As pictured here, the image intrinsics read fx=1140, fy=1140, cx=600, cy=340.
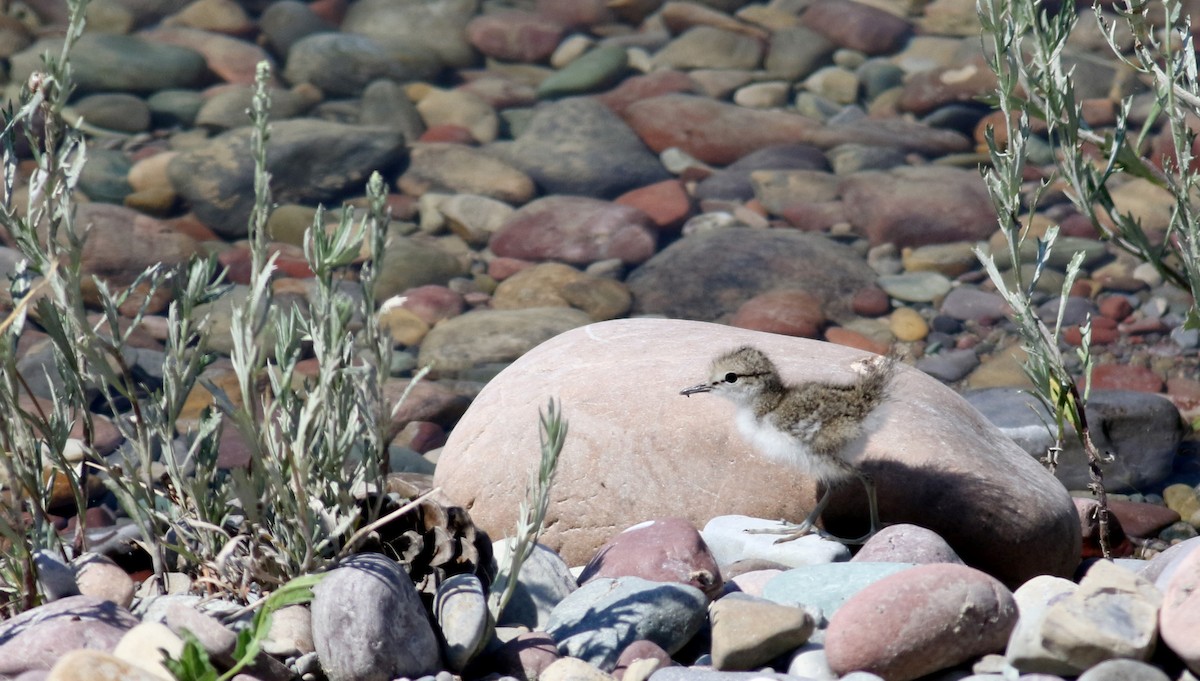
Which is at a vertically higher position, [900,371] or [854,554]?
[900,371]

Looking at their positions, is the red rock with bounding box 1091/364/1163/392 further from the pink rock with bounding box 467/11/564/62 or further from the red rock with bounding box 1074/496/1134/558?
the pink rock with bounding box 467/11/564/62

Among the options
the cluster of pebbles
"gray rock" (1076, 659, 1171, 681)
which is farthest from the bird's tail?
"gray rock" (1076, 659, 1171, 681)

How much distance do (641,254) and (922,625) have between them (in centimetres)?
723

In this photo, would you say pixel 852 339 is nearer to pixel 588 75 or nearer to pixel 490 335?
pixel 490 335

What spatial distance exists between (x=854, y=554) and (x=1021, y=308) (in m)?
1.29

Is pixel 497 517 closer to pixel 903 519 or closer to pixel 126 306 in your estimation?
pixel 903 519

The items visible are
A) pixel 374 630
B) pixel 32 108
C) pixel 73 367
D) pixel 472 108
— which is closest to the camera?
pixel 374 630

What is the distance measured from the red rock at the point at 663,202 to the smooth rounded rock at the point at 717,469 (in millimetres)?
5476

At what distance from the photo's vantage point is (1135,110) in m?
12.6

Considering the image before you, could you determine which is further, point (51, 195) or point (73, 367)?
point (73, 367)

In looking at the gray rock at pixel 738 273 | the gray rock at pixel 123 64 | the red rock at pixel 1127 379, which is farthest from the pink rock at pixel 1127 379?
the gray rock at pixel 123 64

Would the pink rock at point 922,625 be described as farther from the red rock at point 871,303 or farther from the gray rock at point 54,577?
the red rock at point 871,303

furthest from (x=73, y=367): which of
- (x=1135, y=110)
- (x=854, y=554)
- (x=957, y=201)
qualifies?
(x=1135, y=110)

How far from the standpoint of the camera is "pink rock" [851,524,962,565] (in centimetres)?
418
